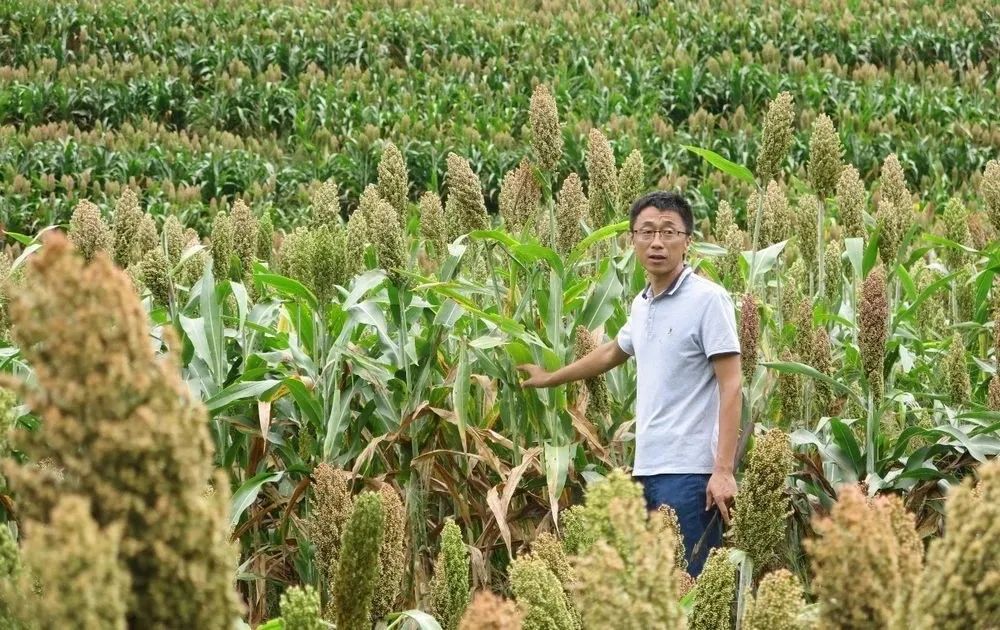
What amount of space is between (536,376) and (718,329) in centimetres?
58

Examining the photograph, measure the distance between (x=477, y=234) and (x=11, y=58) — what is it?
59.0 ft

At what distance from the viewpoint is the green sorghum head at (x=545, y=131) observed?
4375 millimetres

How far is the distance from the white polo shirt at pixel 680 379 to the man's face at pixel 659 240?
0.09m

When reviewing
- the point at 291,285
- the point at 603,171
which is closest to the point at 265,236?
the point at 291,285

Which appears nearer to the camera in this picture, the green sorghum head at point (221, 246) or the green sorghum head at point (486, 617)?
the green sorghum head at point (486, 617)

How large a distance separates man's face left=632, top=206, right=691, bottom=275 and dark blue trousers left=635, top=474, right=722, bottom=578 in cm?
63

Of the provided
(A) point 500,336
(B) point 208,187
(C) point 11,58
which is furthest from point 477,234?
(C) point 11,58

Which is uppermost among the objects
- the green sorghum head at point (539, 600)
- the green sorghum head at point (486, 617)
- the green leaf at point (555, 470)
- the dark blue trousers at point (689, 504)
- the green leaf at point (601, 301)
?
the green leaf at point (601, 301)

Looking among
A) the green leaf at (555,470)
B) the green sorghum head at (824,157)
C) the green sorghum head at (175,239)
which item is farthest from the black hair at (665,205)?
the green sorghum head at (175,239)

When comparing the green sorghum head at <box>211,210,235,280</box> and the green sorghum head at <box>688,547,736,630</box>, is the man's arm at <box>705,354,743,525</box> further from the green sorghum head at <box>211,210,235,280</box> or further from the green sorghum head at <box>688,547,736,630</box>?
the green sorghum head at <box>211,210,235,280</box>

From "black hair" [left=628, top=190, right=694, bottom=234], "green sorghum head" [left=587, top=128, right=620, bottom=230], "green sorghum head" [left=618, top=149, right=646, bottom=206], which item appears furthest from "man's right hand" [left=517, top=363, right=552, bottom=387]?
"green sorghum head" [left=618, top=149, right=646, bottom=206]

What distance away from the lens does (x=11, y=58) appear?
20.3m

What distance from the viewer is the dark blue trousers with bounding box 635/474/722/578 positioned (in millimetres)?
4055

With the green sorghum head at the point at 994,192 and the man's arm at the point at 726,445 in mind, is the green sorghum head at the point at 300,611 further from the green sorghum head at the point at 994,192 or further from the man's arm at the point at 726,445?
the green sorghum head at the point at 994,192
